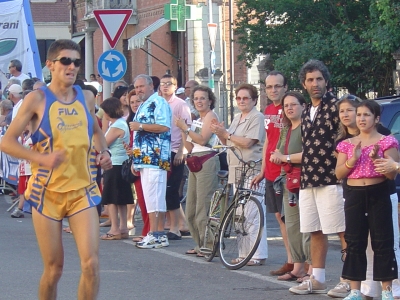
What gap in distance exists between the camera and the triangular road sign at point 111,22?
1567cm

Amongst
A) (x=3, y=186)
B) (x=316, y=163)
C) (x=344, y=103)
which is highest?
(x=344, y=103)

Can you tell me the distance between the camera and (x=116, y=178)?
12.2 metres

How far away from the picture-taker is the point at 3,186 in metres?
18.4

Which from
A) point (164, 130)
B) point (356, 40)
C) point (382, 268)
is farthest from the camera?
point (356, 40)

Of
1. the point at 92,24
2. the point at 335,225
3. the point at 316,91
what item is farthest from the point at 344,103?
the point at 92,24

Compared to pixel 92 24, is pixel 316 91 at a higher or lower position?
lower

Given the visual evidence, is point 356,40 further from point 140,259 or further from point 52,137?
point 52,137

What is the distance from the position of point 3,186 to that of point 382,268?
1235 cm

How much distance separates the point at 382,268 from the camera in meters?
7.34

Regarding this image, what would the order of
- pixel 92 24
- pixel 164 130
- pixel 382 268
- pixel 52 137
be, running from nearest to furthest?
1. pixel 52 137
2. pixel 382 268
3. pixel 164 130
4. pixel 92 24

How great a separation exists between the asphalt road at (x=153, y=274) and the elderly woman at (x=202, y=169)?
407 millimetres

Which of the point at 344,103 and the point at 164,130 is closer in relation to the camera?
the point at 344,103

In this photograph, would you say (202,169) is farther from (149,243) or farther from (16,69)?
(16,69)

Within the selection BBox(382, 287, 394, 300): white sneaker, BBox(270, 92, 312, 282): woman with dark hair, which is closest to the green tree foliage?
BBox(270, 92, 312, 282): woman with dark hair
